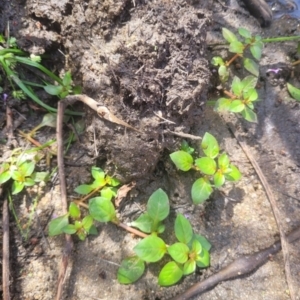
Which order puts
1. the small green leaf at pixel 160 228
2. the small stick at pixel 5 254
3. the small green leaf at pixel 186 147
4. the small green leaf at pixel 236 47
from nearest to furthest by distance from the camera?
the small stick at pixel 5 254 < the small green leaf at pixel 160 228 < the small green leaf at pixel 186 147 < the small green leaf at pixel 236 47

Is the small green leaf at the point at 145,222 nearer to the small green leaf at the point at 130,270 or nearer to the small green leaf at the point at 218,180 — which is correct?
the small green leaf at the point at 130,270

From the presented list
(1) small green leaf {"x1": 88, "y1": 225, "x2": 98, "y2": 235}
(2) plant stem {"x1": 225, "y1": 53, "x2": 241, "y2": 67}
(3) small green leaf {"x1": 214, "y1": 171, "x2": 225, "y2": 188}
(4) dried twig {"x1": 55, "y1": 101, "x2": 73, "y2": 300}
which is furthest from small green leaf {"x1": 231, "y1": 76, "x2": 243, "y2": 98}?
(1) small green leaf {"x1": 88, "y1": 225, "x2": 98, "y2": 235}

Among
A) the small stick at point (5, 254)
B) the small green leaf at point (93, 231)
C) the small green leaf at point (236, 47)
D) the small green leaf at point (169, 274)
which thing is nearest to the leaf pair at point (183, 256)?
the small green leaf at point (169, 274)

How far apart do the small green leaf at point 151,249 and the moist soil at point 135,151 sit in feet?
0.32

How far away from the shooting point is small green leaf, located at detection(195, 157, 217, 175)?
1.50 m

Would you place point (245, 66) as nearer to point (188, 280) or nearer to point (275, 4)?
point (275, 4)

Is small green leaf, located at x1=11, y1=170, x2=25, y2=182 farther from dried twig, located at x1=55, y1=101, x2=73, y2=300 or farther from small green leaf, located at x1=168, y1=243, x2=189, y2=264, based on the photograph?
small green leaf, located at x1=168, y1=243, x2=189, y2=264

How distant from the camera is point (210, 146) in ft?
5.08

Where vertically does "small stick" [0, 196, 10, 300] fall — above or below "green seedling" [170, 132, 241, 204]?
below

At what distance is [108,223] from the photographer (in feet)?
4.98

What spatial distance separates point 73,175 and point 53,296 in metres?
0.50

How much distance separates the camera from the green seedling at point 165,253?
137 cm

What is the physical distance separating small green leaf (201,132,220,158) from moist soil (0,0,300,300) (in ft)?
0.29

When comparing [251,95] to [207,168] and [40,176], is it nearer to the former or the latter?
[207,168]
